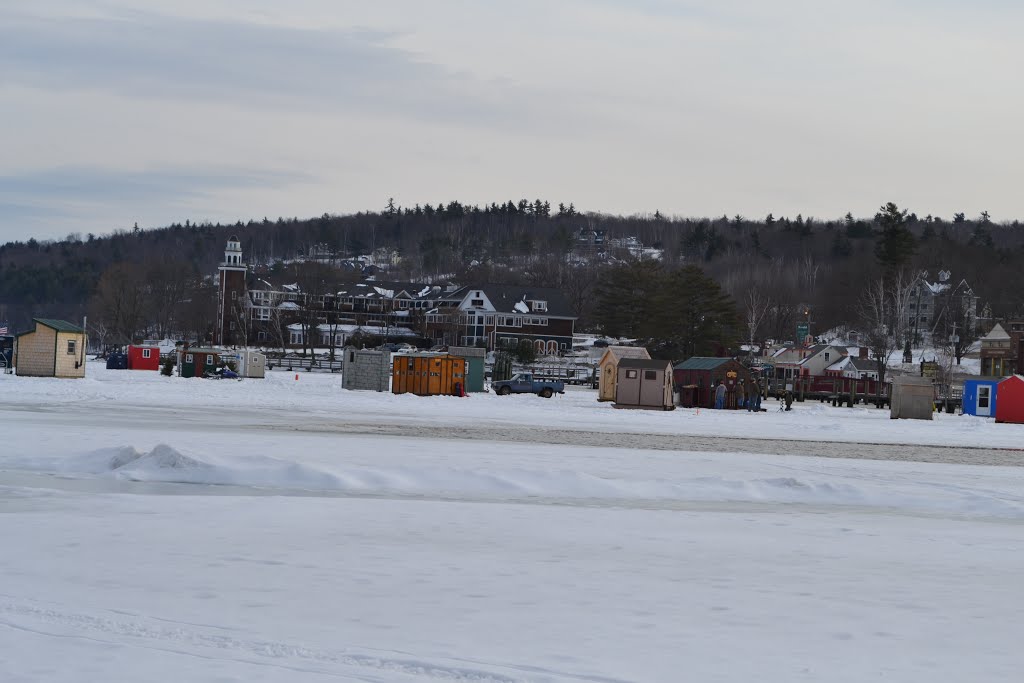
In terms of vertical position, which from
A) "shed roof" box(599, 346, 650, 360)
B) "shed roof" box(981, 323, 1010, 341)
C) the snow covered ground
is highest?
"shed roof" box(981, 323, 1010, 341)

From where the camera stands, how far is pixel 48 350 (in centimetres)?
5172

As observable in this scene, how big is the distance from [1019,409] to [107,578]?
1788 inches

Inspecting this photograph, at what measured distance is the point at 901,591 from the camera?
10.2 meters

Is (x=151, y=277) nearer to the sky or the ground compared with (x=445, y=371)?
nearer to the sky

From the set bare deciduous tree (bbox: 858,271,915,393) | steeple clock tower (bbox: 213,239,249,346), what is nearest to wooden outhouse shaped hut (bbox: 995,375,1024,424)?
bare deciduous tree (bbox: 858,271,915,393)

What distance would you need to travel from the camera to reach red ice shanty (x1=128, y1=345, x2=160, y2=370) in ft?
227

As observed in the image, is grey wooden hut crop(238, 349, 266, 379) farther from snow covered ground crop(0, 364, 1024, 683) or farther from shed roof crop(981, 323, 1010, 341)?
shed roof crop(981, 323, 1010, 341)

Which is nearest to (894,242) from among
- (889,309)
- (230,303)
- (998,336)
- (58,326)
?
(889,309)

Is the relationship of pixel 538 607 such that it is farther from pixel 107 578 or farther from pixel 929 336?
pixel 929 336

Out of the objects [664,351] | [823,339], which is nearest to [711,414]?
[664,351]

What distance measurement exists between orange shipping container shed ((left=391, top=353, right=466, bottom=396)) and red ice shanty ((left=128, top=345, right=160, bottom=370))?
2549cm

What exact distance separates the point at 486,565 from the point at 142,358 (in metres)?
63.1

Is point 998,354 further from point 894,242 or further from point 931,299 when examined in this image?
point 931,299

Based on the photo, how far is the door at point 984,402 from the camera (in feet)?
173
